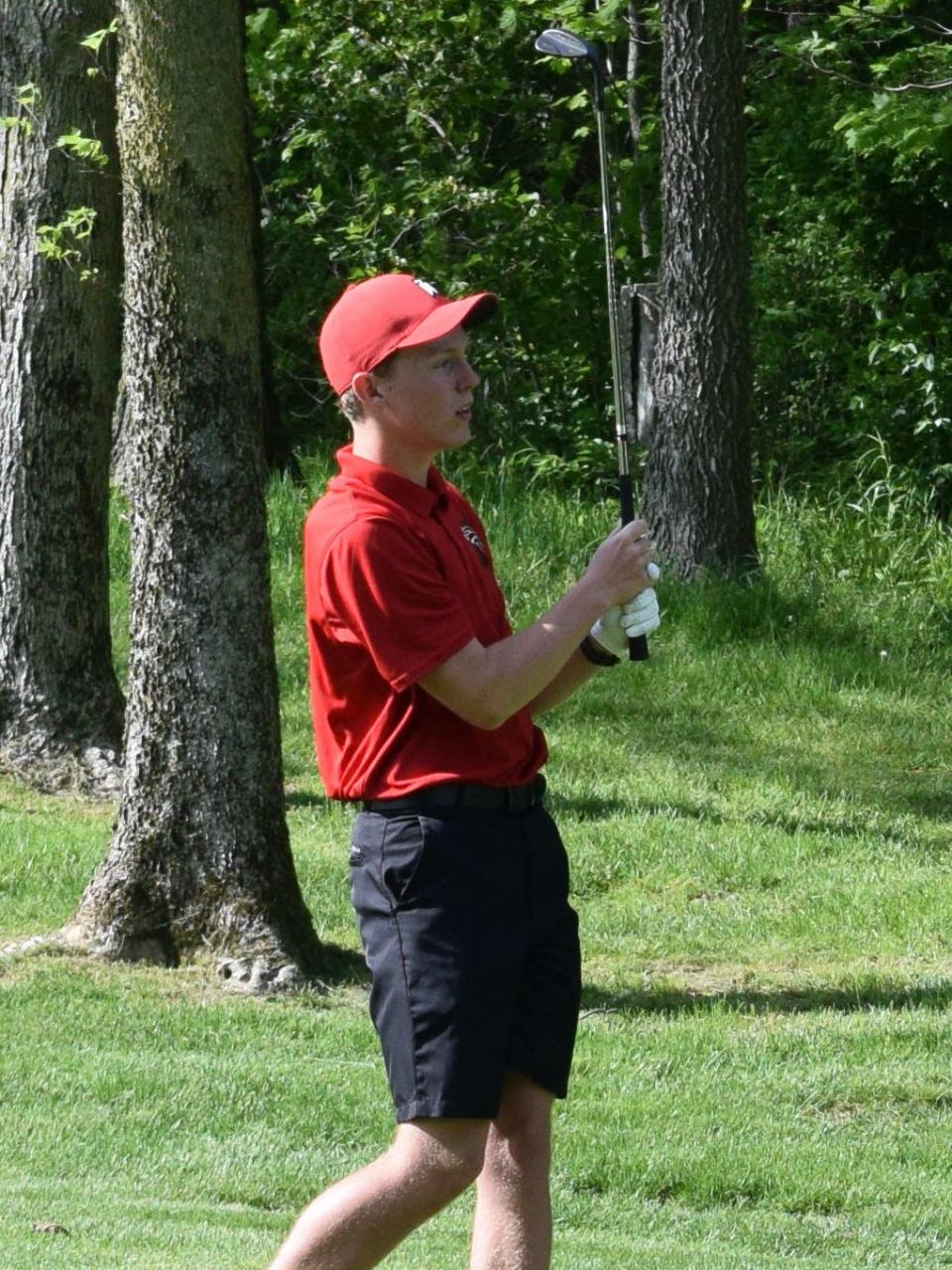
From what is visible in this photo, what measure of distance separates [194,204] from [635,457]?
30.3ft

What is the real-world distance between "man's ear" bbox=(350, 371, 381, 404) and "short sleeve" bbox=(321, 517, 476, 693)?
0.28 meters

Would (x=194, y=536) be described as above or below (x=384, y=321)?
below

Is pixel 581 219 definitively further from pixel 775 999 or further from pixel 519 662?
pixel 519 662

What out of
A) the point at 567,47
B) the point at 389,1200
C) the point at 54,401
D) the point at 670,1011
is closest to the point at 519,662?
the point at 389,1200

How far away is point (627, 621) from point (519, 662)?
16.4 inches

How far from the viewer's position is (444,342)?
3.64m

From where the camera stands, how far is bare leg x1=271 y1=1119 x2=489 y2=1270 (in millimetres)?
3441

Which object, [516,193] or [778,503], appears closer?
[778,503]

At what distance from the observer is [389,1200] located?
344 cm

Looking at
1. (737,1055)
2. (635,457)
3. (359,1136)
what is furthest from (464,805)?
(635,457)

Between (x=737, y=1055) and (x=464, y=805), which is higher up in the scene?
(x=464, y=805)

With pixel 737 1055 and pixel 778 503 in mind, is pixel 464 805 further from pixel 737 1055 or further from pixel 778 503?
pixel 778 503

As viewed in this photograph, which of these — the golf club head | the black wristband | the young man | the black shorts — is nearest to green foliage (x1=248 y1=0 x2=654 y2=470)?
the golf club head

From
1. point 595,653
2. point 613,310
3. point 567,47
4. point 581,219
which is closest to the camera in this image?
point 595,653
